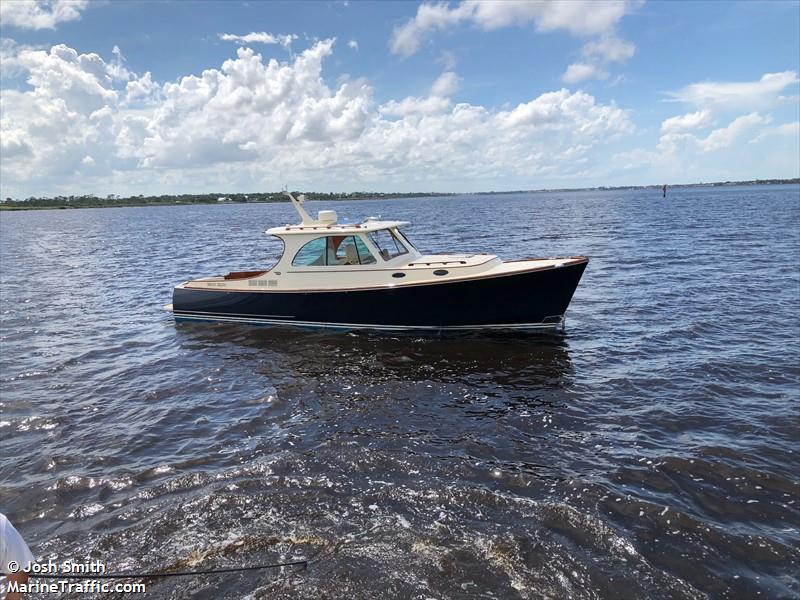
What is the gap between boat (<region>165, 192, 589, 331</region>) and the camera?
41.3 feet

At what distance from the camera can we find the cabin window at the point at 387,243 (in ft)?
44.6

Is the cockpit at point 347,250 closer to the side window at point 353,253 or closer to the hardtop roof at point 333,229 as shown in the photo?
the side window at point 353,253

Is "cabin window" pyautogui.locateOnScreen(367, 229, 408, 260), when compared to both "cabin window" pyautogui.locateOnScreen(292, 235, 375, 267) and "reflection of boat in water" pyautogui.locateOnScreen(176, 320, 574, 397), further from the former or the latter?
"reflection of boat in water" pyautogui.locateOnScreen(176, 320, 574, 397)

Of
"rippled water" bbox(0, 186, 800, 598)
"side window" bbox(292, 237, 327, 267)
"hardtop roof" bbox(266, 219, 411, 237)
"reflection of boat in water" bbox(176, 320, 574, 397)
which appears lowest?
"rippled water" bbox(0, 186, 800, 598)

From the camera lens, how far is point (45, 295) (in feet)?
69.9

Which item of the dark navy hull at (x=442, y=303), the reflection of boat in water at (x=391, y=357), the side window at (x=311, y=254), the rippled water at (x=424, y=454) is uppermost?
the side window at (x=311, y=254)

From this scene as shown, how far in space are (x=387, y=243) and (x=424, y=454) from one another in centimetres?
735

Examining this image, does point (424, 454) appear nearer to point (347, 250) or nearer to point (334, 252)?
point (347, 250)

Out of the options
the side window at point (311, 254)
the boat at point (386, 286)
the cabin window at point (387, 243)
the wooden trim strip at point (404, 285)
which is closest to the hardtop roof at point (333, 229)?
the boat at point (386, 286)

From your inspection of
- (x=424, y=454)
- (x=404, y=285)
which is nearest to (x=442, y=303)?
(x=404, y=285)

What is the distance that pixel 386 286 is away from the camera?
42.9 feet

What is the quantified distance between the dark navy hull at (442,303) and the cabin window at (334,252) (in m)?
0.77

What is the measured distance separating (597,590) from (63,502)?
21.1ft

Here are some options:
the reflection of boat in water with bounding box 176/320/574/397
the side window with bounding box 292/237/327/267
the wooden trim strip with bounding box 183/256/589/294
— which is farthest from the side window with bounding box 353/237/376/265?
the reflection of boat in water with bounding box 176/320/574/397
